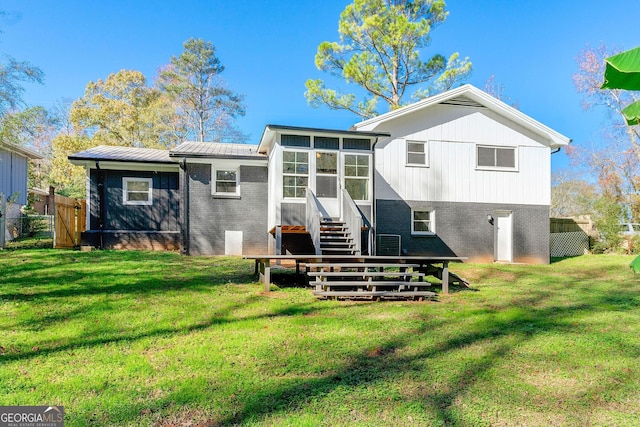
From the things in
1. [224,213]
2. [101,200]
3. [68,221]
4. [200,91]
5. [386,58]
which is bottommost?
[68,221]

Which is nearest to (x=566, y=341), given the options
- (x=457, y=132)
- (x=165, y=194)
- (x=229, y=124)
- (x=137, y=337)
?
(x=137, y=337)

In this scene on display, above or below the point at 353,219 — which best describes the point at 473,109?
above

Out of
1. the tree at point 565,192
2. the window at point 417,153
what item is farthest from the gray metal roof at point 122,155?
the tree at point 565,192

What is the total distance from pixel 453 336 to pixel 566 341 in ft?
4.73

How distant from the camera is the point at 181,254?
12.4 meters

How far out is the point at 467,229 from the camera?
43.7 feet

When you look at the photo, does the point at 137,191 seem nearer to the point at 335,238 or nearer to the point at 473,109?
the point at 335,238

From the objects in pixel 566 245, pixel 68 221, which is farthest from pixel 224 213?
pixel 566 245

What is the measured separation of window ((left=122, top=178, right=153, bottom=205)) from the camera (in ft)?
44.9

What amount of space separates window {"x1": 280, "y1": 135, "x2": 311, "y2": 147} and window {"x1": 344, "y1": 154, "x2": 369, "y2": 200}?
1.23 m

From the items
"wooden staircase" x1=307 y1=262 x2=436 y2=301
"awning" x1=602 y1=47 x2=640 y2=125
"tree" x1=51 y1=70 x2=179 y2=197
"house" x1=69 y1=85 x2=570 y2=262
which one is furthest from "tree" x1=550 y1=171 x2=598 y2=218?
"awning" x1=602 y1=47 x2=640 y2=125

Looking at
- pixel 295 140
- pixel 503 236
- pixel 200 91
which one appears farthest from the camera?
pixel 200 91

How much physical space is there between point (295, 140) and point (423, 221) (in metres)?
5.78

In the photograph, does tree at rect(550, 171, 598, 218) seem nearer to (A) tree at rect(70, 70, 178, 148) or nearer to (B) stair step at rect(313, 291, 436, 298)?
(B) stair step at rect(313, 291, 436, 298)
